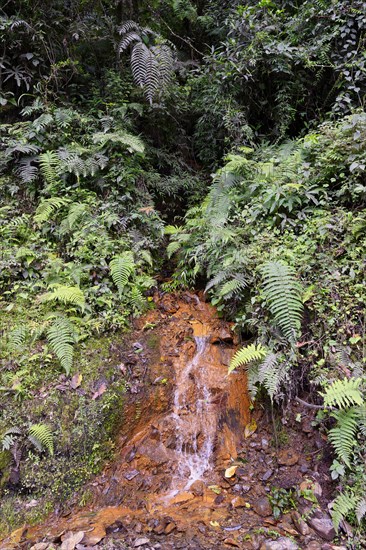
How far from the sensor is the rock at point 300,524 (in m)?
3.06

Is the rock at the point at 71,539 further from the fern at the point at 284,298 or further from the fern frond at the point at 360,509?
the fern at the point at 284,298

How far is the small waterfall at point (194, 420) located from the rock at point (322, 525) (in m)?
1.18

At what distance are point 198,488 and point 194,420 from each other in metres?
0.74

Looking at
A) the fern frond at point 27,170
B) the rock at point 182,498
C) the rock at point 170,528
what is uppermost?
the fern frond at point 27,170

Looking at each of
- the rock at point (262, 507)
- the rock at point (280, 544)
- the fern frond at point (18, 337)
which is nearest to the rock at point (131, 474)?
the rock at point (262, 507)

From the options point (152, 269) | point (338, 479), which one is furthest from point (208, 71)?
point (338, 479)

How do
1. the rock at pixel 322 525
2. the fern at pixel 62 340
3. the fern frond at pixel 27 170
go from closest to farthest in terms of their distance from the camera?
the rock at pixel 322 525, the fern at pixel 62 340, the fern frond at pixel 27 170

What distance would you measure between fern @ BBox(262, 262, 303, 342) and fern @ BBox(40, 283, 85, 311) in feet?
7.81

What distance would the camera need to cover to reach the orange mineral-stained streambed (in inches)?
130

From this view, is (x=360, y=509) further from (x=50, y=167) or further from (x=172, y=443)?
(x=50, y=167)

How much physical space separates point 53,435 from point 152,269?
301 centimetres

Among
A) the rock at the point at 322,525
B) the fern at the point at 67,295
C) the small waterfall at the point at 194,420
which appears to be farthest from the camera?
the fern at the point at 67,295

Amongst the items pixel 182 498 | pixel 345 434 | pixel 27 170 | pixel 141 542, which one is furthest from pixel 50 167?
pixel 345 434

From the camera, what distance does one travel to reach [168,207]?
23.7 ft
